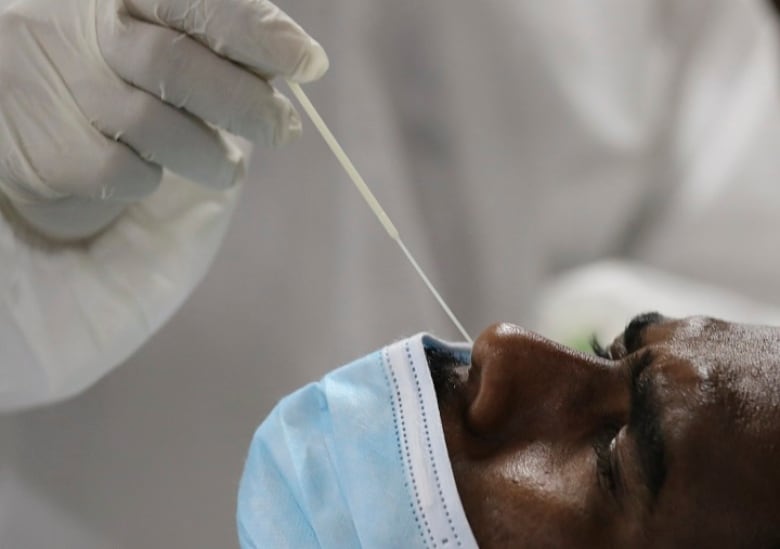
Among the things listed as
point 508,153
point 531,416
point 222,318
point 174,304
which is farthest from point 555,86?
point 531,416

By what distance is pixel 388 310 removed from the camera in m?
1.60

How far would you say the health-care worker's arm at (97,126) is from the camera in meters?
1.03

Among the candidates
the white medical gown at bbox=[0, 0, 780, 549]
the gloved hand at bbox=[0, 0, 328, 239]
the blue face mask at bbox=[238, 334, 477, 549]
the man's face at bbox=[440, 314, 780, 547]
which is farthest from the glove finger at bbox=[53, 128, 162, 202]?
the man's face at bbox=[440, 314, 780, 547]

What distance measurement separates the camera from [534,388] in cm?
88

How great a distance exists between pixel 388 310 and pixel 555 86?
557mm

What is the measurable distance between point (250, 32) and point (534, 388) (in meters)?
0.49

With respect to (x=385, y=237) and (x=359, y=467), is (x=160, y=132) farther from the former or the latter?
(x=385, y=237)

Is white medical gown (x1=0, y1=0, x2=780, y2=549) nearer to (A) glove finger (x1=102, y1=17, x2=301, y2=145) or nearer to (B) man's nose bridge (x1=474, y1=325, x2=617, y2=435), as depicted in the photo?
(A) glove finger (x1=102, y1=17, x2=301, y2=145)

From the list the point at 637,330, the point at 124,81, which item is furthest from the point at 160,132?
the point at 637,330

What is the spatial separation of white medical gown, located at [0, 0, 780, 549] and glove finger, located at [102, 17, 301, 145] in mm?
225

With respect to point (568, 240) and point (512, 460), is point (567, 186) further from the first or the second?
point (512, 460)

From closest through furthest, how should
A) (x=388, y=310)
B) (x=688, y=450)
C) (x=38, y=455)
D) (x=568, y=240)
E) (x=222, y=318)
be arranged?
(x=688, y=450) → (x=38, y=455) → (x=222, y=318) → (x=388, y=310) → (x=568, y=240)

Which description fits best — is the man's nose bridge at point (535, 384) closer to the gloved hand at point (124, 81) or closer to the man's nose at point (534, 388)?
the man's nose at point (534, 388)

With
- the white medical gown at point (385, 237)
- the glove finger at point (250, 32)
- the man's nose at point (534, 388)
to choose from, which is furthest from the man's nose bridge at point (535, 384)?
the white medical gown at point (385, 237)
